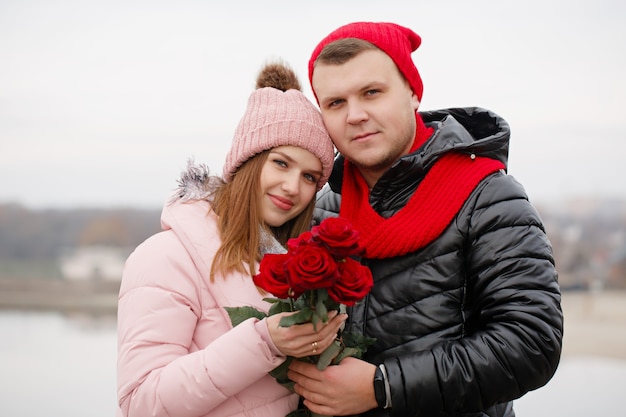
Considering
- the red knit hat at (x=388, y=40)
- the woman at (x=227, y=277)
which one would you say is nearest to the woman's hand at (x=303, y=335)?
the woman at (x=227, y=277)

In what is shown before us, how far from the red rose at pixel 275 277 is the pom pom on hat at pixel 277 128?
1.86 feet

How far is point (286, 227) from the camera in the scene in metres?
2.12

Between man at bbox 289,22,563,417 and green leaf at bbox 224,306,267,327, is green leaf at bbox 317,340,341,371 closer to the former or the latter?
man at bbox 289,22,563,417

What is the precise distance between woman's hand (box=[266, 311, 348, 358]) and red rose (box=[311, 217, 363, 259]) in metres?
0.19

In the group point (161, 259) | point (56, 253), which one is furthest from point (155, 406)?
point (56, 253)

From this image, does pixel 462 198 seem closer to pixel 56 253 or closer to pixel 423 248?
pixel 423 248

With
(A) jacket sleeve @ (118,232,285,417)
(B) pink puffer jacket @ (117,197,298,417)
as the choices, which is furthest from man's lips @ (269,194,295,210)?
(A) jacket sleeve @ (118,232,285,417)

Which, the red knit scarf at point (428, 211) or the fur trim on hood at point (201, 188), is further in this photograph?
the fur trim on hood at point (201, 188)

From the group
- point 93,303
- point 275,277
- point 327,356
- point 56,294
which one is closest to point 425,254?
point 327,356

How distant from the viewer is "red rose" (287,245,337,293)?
4.32 feet

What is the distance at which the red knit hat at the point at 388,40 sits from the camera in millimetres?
1938

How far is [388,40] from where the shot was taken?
1939 mm

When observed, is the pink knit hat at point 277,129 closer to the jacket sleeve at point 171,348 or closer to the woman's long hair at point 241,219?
the woman's long hair at point 241,219

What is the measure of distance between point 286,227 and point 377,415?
0.72 metres
